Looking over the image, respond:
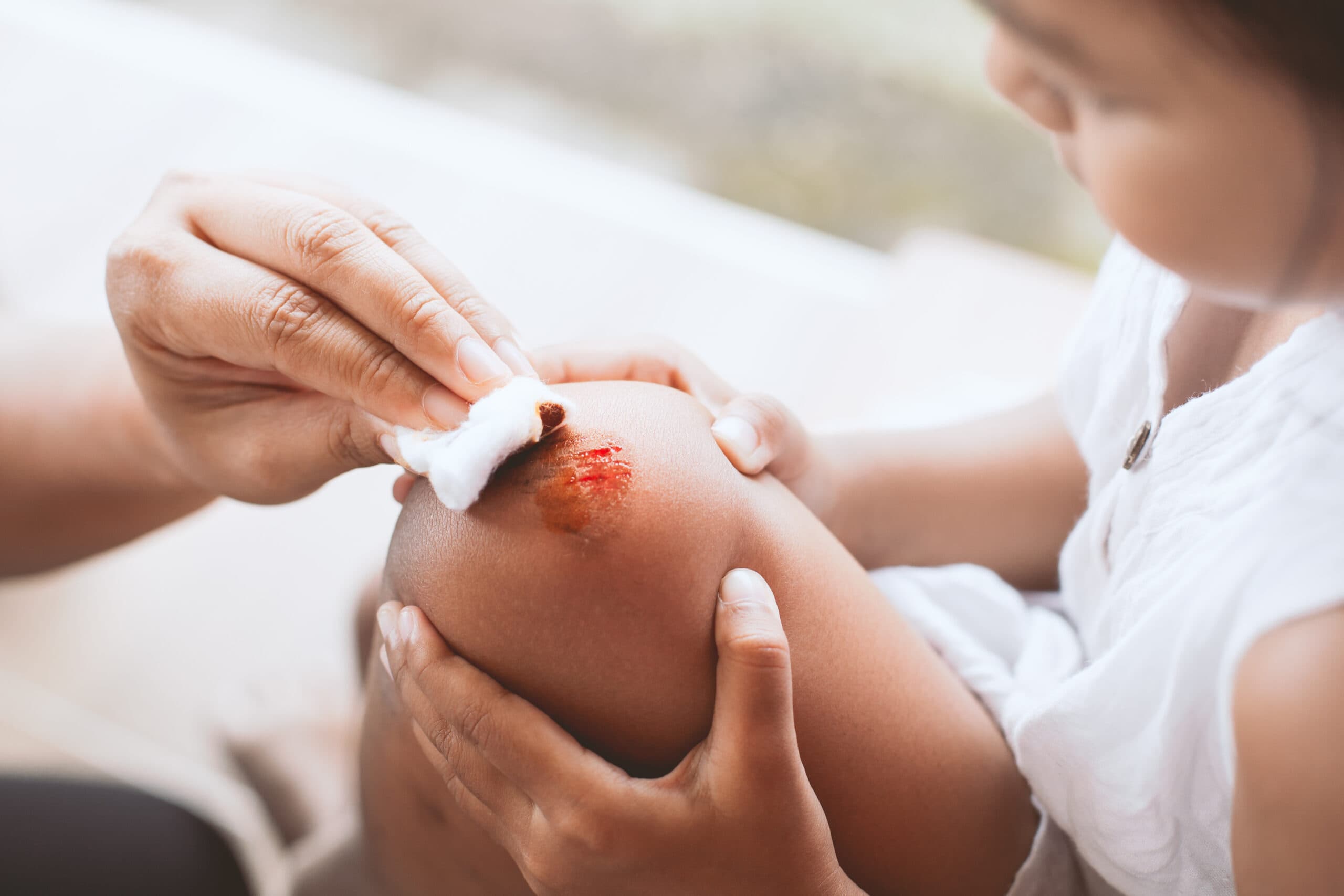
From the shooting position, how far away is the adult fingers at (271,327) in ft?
1.80

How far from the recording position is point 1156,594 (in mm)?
557

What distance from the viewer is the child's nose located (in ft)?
1.46

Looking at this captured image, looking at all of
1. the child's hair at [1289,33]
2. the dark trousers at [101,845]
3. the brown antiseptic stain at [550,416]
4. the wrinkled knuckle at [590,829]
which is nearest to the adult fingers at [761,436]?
the brown antiseptic stain at [550,416]

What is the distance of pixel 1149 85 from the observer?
1.29ft

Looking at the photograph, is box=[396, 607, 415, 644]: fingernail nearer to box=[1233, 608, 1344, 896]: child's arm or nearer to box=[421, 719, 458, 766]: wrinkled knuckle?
box=[421, 719, 458, 766]: wrinkled knuckle

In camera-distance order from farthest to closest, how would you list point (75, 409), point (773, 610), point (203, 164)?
1. point (203, 164)
2. point (75, 409)
3. point (773, 610)

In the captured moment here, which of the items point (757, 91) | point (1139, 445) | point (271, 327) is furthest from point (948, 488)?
point (757, 91)

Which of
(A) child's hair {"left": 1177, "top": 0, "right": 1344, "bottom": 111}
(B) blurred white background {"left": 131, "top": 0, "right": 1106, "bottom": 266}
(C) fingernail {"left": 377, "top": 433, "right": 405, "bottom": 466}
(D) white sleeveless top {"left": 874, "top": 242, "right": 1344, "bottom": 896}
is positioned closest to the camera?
(A) child's hair {"left": 1177, "top": 0, "right": 1344, "bottom": 111}

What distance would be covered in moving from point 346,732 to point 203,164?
3.51 feet

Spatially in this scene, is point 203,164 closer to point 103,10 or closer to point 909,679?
point 103,10

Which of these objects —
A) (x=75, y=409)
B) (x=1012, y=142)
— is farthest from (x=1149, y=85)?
(x=1012, y=142)

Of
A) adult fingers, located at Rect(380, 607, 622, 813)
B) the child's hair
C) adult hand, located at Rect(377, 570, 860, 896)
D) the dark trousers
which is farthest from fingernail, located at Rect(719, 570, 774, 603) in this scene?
the dark trousers

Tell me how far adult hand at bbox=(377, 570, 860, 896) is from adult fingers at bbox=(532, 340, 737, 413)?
0.22m

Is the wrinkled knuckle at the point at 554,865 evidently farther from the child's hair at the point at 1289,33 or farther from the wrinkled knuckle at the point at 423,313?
the child's hair at the point at 1289,33
